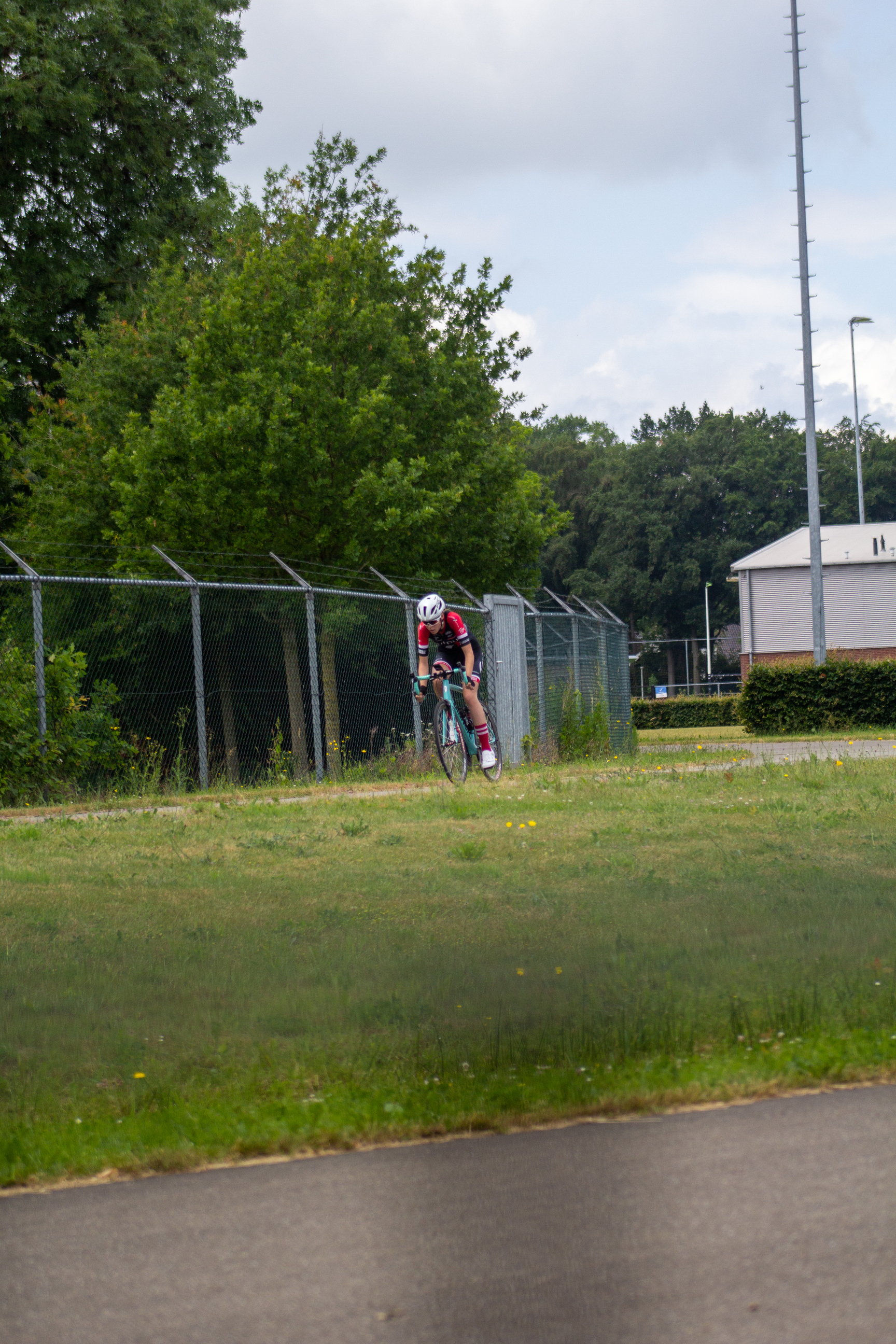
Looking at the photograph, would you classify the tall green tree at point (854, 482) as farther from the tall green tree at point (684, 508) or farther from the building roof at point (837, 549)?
the building roof at point (837, 549)

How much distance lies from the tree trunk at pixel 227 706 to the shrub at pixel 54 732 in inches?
79.8

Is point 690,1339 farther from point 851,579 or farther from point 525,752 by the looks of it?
point 851,579

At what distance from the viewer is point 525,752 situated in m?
17.7

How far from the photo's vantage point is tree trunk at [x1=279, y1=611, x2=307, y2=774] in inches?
691

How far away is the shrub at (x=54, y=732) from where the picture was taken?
1304 centimetres

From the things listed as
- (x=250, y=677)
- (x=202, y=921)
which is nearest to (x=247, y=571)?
(x=250, y=677)

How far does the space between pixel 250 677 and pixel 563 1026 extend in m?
17.3

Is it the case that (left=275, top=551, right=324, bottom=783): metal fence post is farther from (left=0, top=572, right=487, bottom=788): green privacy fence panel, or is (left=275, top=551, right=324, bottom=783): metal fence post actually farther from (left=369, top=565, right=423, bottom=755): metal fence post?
(left=369, top=565, right=423, bottom=755): metal fence post

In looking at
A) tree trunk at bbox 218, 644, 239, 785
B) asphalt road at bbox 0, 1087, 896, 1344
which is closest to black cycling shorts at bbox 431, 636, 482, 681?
Answer: tree trunk at bbox 218, 644, 239, 785

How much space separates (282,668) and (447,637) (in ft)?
26.9

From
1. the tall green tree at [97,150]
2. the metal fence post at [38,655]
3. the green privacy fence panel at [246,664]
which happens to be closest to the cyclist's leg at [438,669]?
the green privacy fence panel at [246,664]

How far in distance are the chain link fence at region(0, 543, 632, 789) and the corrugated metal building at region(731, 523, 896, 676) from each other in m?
39.4

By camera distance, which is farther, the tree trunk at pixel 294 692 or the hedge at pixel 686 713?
the hedge at pixel 686 713

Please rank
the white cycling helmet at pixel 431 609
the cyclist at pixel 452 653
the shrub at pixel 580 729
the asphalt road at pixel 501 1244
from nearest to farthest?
1. the asphalt road at pixel 501 1244
2. the white cycling helmet at pixel 431 609
3. the cyclist at pixel 452 653
4. the shrub at pixel 580 729
